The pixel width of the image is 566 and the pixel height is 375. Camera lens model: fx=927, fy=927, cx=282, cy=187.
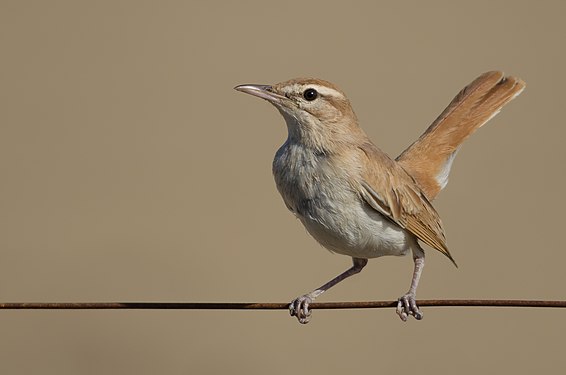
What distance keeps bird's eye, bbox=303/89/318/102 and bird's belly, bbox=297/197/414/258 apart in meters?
0.75

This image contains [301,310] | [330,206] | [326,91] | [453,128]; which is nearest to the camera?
[330,206]

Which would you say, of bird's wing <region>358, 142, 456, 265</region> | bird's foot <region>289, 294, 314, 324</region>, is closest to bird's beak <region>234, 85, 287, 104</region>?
bird's wing <region>358, 142, 456, 265</region>

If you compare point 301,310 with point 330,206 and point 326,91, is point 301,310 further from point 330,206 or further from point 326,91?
point 326,91

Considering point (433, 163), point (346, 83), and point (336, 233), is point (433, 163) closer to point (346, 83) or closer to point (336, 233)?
point (336, 233)

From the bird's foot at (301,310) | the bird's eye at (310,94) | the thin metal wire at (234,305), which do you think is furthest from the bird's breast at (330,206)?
the thin metal wire at (234,305)

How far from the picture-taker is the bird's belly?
5.88 metres

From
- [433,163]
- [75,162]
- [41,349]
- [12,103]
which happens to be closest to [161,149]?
[75,162]

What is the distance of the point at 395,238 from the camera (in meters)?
6.16

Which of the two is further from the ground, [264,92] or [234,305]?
[264,92]

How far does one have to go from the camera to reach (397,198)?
6102mm

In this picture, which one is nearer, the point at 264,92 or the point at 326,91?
the point at 264,92

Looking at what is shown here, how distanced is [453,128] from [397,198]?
169 cm

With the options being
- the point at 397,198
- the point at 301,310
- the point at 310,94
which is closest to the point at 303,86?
the point at 310,94

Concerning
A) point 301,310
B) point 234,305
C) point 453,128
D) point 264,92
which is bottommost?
point 301,310
